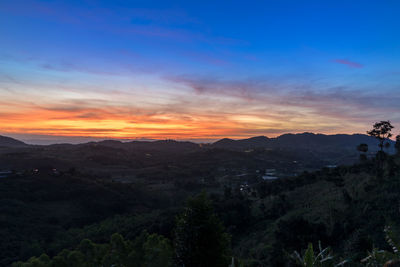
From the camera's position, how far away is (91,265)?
29234 mm

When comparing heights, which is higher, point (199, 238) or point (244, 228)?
point (199, 238)

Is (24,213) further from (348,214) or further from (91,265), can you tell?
(348,214)

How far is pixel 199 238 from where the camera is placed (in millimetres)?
12148

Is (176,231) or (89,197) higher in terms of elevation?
(176,231)

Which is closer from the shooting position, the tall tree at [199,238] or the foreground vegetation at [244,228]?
the tall tree at [199,238]

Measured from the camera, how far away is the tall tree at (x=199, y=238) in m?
11.8

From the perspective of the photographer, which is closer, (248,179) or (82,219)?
(82,219)

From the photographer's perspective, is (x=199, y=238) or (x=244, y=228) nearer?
(x=199, y=238)

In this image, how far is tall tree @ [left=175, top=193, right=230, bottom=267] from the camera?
1178cm

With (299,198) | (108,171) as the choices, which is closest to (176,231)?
(299,198)

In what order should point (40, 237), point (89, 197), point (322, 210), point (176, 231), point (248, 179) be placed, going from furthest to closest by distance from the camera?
1. point (248, 179)
2. point (89, 197)
3. point (40, 237)
4. point (322, 210)
5. point (176, 231)

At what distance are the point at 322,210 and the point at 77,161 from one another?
19035 centimetres

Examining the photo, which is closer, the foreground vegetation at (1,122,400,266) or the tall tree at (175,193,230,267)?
the tall tree at (175,193,230,267)

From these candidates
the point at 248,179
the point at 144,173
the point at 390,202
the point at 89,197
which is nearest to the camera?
the point at 390,202
